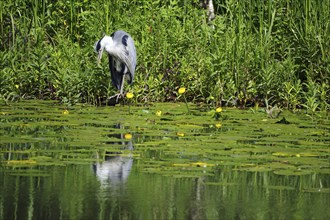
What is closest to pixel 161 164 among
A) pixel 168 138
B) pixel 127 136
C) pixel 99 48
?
pixel 168 138

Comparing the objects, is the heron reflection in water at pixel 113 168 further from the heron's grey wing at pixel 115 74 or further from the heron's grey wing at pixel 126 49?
the heron's grey wing at pixel 126 49

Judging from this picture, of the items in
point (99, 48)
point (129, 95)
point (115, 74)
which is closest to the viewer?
point (129, 95)

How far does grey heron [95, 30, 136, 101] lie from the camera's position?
10164 millimetres

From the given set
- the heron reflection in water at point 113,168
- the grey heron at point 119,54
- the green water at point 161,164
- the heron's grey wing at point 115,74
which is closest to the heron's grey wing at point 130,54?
the grey heron at point 119,54

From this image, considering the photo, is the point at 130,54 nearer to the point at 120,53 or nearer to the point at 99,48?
the point at 120,53

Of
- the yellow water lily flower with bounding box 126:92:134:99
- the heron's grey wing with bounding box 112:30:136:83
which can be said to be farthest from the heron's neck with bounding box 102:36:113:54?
the yellow water lily flower with bounding box 126:92:134:99

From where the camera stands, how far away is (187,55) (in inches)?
411

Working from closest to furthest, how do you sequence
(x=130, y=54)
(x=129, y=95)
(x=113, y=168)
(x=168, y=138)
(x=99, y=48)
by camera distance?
(x=113, y=168) → (x=168, y=138) → (x=129, y=95) → (x=99, y=48) → (x=130, y=54)

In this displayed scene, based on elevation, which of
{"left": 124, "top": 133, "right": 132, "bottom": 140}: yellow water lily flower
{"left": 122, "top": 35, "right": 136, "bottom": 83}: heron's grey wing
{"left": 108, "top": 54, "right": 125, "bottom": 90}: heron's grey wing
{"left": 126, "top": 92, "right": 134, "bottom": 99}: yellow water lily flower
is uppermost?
{"left": 122, "top": 35, "right": 136, "bottom": 83}: heron's grey wing

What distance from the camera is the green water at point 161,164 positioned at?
5.30 m

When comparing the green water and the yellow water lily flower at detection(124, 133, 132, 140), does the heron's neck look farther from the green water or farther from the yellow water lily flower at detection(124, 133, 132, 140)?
the yellow water lily flower at detection(124, 133, 132, 140)

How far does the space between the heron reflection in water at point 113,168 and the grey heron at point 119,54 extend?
3.17 m

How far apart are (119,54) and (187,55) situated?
2.50 ft

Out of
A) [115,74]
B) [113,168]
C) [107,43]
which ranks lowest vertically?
[113,168]
